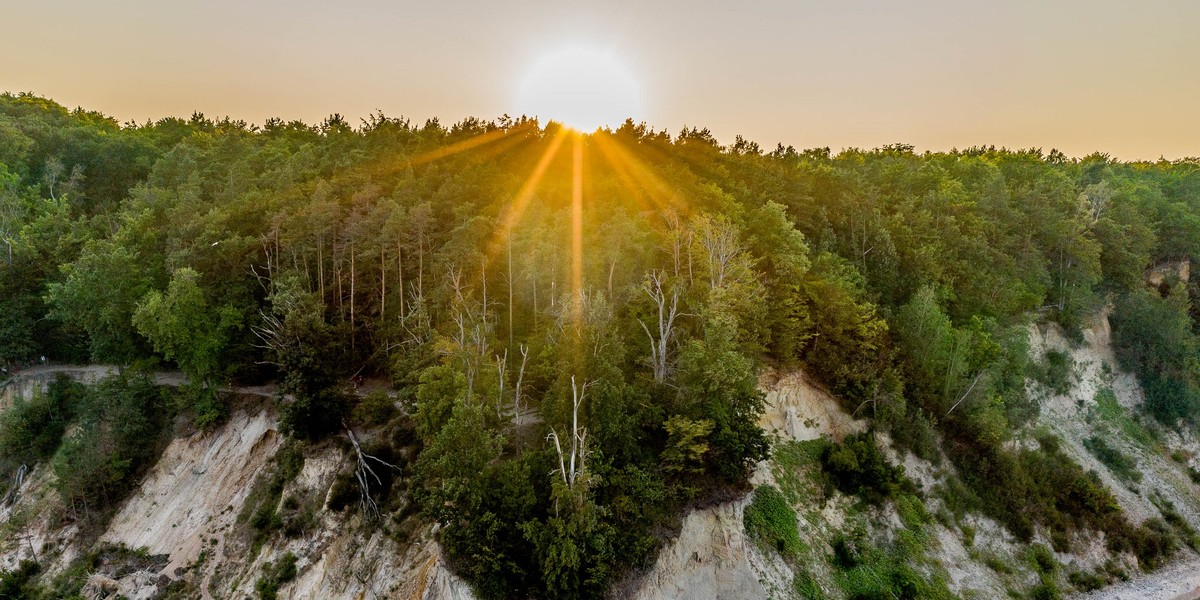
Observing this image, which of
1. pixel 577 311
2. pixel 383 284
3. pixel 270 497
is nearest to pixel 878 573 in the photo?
pixel 577 311

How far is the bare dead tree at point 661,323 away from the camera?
118 feet

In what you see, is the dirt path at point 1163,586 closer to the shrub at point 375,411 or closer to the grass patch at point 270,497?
the shrub at point 375,411

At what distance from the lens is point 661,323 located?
36.2 meters

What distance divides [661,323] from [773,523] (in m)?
12.5

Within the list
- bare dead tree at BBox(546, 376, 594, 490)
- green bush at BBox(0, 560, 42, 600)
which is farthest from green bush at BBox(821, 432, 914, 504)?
green bush at BBox(0, 560, 42, 600)

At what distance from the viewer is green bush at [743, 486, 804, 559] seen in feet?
108

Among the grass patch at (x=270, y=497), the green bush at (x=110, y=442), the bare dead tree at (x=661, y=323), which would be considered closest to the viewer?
the grass patch at (x=270, y=497)

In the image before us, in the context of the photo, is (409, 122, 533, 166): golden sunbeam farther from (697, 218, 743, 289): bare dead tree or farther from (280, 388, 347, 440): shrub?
(697, 218, 743, 289): bare dead tree

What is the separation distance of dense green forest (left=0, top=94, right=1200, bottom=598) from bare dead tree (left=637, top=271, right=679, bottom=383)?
0.88 ft

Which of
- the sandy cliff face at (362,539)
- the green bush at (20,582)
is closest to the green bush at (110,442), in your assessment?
the sandy cliff face at (362,539)

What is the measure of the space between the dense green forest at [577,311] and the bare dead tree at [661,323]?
27 centimetres

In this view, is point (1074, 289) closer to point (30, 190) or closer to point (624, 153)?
point (624, 153)

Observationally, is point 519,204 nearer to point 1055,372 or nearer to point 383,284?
point 383,284

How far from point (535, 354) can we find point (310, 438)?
14527 millimetres
